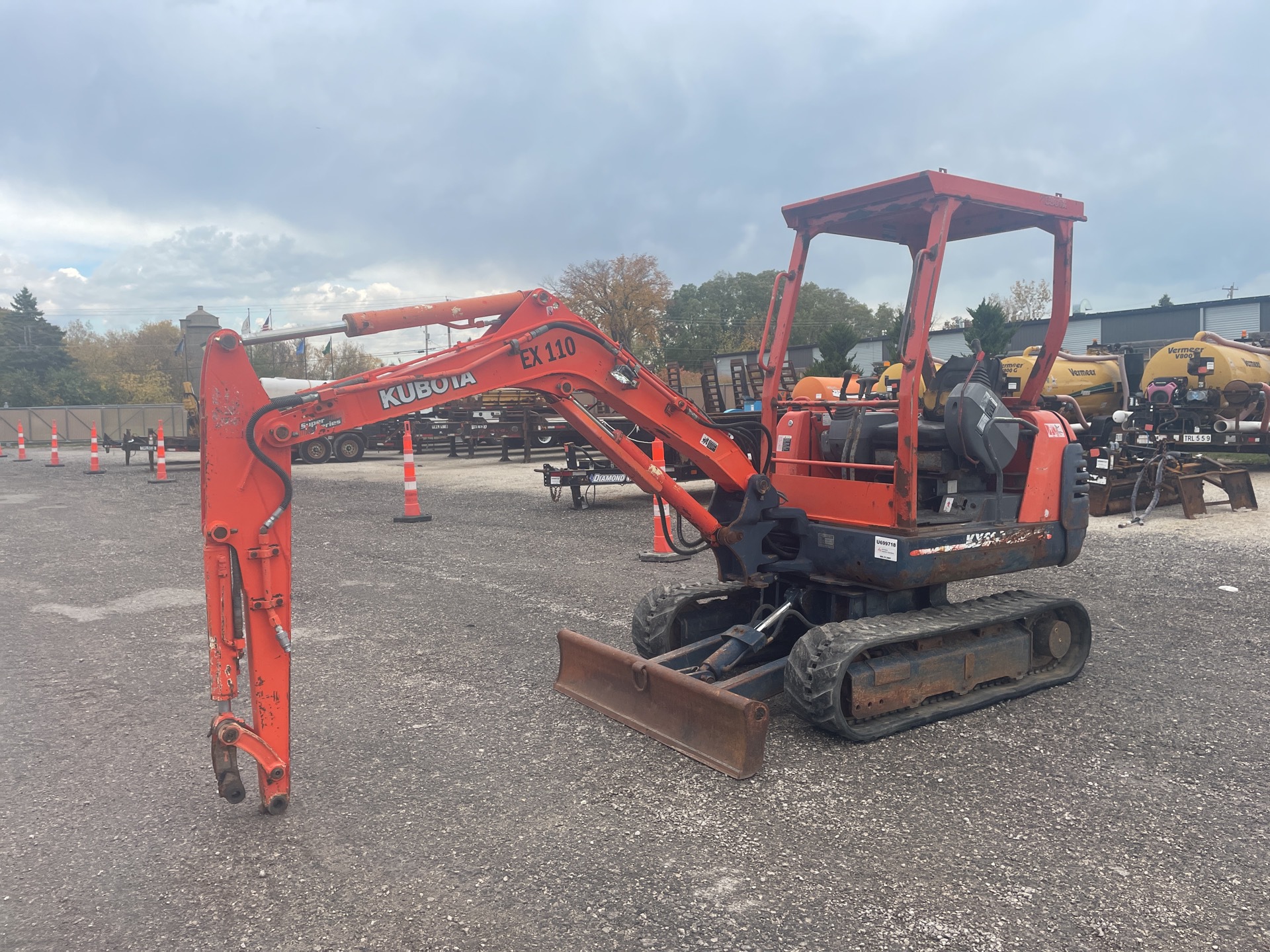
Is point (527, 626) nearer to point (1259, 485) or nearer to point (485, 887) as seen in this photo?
point (485, 887)

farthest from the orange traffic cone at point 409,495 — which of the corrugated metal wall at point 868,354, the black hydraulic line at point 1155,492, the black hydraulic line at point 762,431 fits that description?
the corrugated metal wall at point 868,354

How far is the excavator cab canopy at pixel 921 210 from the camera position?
5098mm

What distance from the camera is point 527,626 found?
7.34 meters

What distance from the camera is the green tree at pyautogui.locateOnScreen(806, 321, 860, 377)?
25.3 meters

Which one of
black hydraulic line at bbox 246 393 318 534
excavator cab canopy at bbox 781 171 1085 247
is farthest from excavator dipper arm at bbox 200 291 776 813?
excavator cab canopy at bbox 781 171 1085 247

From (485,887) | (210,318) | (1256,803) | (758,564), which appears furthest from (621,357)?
(210,318)

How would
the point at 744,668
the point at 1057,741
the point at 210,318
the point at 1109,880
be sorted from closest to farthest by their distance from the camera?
the point at 1109,880
the point at 1057,741
the point at 744,668
the point at 210,318

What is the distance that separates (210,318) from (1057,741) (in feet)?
142

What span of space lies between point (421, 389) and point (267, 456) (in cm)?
82

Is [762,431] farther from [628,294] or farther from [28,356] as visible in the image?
[28,356]

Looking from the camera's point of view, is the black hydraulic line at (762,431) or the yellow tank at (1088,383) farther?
the yellow tank at (1088,383)

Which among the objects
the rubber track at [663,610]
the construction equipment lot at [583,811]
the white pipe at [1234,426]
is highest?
the white pipe at [1234,426]

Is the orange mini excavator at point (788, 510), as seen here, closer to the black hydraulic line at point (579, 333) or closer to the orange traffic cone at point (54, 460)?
the black hydraulic line at point (579, 333)

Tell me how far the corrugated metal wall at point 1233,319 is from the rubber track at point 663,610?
36777mm
